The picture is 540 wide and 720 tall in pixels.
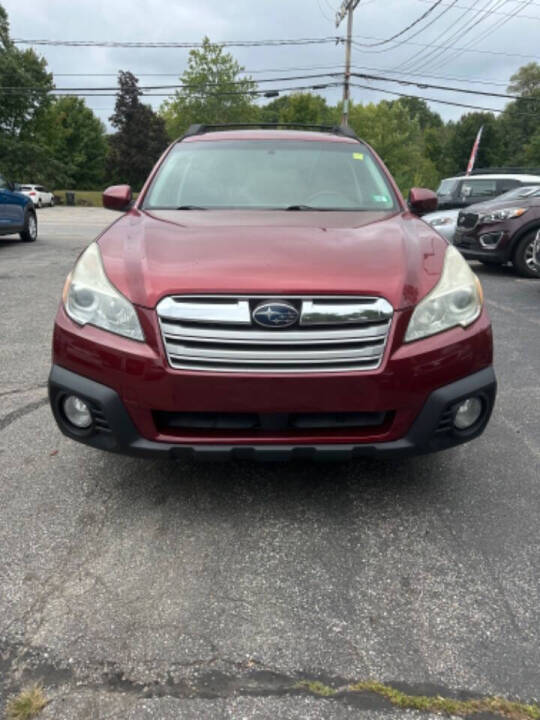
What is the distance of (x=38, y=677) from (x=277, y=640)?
0.71m

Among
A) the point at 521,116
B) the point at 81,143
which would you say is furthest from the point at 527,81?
the point at 81,143

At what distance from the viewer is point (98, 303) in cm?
247

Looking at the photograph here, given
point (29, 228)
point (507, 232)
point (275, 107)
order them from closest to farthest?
point (507, 232)
point (29, 228)
point (275, 107)

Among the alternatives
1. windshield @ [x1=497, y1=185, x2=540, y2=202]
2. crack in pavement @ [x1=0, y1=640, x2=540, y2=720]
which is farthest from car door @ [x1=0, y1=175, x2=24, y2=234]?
crack in pavement @ [x1=0, y1=640, x2=540, y2=720]

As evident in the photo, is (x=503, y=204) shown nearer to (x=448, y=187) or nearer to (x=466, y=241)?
(x=466, y=241)

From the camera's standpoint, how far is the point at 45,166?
4297 centimetres

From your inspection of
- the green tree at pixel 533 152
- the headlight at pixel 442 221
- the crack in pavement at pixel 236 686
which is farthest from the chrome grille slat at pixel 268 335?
the green tree at pixel 533 152

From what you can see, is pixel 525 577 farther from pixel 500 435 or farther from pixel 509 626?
pixel 500 435

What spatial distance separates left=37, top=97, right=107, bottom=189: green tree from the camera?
62.3 m

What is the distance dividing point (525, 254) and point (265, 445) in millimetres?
8055

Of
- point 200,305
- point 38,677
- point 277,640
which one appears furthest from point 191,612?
point 200,305

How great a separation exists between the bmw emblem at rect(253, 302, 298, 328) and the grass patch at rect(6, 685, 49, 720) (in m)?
1.35

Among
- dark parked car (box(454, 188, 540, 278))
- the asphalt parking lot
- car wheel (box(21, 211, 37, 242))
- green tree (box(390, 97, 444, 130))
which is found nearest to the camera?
the asphalt parking lot

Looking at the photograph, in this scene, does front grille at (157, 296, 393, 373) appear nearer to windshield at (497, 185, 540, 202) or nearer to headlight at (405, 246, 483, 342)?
headlight at (405, 246, 483, 342)
